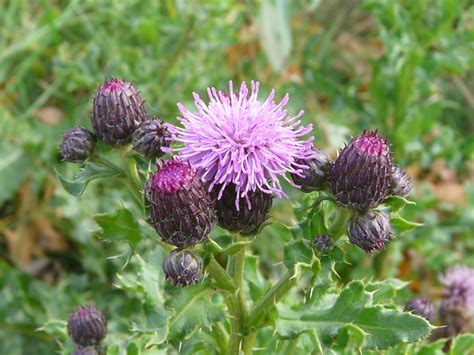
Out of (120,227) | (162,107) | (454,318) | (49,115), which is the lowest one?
(120,227)

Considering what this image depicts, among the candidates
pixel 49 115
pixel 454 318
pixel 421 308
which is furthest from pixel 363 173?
pixel 49 115

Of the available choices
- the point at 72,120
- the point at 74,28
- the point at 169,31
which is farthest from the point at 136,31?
the point at 74,28

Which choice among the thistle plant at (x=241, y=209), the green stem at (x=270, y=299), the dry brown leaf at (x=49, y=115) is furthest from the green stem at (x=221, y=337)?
the dry brown leaf at (x=49, y=115)

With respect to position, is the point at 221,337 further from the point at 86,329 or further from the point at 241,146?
the point at 241,146

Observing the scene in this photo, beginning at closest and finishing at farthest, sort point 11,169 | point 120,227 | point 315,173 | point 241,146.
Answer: point 241,146 → point 315,173 → point 120,227 → point 11,169

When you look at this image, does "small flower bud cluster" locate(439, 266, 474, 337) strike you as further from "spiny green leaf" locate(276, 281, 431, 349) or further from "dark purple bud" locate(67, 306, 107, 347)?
"dark purple bud" locate(67, 306, 107, 347)

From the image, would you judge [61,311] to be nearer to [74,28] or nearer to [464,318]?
[464,318]
